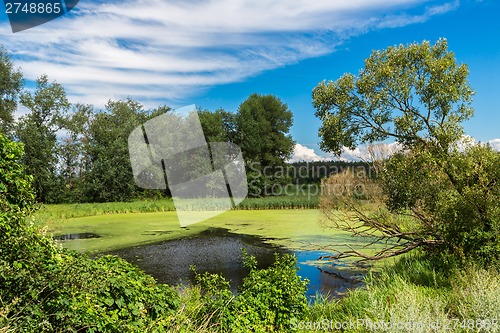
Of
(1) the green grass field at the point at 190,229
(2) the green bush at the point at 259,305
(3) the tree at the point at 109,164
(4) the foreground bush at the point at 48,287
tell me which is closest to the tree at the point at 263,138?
(3) the tree at the point at 109,164

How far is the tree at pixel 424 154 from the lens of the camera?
6.30 m

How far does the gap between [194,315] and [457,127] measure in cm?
683

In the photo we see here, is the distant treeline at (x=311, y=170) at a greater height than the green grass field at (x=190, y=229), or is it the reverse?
the distant treeline at (x=311, y=170)

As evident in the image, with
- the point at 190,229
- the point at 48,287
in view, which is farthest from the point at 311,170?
the point at 48,287

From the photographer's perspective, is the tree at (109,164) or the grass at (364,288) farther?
the tree at (109,164)

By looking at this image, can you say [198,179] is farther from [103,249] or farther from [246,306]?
[246,306]

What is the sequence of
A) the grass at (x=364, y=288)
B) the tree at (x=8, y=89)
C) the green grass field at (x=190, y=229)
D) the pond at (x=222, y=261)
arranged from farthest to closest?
the tree at (x=8, y=89), the green grass field at (x=190, y=229), the pond at (x=222, y=261), the grass at (x=364, y=288)

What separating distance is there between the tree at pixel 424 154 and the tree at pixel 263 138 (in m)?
19.5

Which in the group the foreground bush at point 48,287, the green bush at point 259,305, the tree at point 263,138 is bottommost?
the green bush at point 259,305

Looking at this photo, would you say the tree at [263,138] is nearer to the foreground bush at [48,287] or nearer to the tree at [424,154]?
the tree at [424,154]

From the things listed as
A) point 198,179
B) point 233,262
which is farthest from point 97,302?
point 198,179

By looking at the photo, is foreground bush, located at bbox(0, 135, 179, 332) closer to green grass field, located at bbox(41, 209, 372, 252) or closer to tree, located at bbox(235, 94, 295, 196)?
green grass field, located at bbox(41, 209, 372, 252)

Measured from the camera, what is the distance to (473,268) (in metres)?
5.54

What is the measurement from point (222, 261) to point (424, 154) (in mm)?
4830
